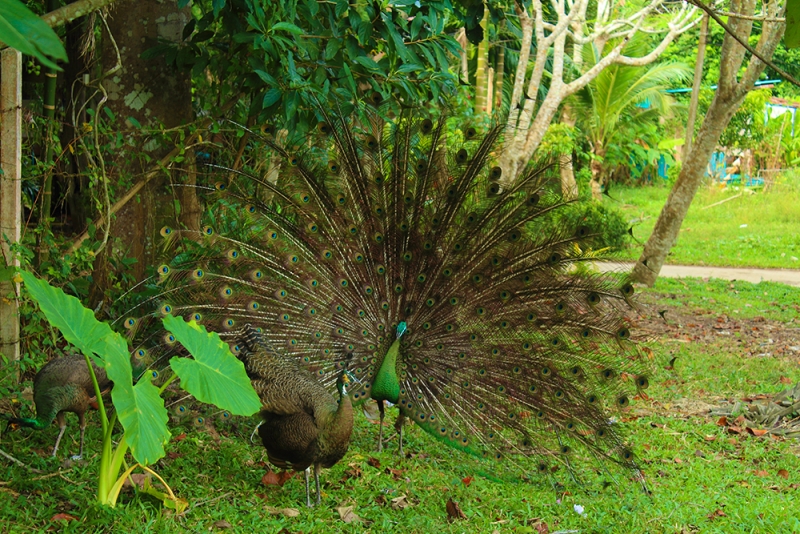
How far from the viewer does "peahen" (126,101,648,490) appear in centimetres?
470

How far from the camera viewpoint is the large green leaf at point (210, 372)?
10.4 ft

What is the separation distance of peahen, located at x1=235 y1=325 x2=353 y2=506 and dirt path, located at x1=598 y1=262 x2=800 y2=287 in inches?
391

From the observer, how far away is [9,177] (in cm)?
421

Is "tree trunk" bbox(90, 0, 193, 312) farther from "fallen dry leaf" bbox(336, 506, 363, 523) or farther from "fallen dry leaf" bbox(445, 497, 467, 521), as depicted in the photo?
"fallen dry leaf" bbox(445, 497, 467, 521)

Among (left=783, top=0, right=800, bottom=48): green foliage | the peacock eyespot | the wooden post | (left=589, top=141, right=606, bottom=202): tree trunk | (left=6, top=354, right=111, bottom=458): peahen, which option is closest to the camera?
(left=783, top=0, right=800, bottom=48): green foliage

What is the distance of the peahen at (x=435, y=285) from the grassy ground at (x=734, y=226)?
8.56 metres

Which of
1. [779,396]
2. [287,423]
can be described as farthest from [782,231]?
[287,423]

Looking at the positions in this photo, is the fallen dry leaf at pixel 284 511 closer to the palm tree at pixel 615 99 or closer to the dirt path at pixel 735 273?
the dirt path at pixel 735 273

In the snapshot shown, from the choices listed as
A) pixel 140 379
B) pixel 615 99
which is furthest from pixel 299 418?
pixel 615 99

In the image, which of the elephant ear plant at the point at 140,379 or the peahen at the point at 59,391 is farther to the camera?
the peahen at the point at 59,391

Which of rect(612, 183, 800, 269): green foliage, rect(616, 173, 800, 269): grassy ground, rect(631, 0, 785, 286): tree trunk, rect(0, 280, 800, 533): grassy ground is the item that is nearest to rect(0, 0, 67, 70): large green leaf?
rect(0, 280, 800, 533): grassy ground

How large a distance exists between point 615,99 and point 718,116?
9.65 m

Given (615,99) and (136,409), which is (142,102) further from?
(615,99)

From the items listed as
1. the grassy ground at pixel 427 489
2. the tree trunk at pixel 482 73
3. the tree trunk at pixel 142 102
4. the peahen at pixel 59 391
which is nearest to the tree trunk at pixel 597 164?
the tree trunk at pixel 482 73
